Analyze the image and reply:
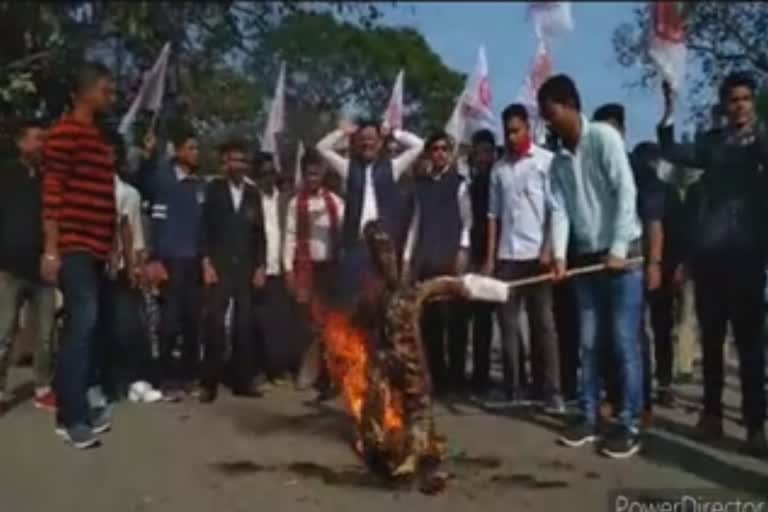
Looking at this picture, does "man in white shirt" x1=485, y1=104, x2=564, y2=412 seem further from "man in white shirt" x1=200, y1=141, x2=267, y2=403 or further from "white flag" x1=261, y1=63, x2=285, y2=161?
"white flag" x1=261, y1=63, x2=285, y2=161

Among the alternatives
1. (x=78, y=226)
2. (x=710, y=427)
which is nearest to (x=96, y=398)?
(x=78, y=226)

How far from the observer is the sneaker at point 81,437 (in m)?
8.02

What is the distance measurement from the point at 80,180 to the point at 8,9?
2190mm

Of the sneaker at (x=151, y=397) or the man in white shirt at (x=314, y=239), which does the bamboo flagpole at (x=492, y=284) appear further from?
the sneaker at (x=151, y=397)

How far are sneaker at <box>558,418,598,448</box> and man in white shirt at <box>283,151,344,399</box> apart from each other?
2523 mm

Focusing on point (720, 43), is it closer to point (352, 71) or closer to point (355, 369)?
point (355, 369)

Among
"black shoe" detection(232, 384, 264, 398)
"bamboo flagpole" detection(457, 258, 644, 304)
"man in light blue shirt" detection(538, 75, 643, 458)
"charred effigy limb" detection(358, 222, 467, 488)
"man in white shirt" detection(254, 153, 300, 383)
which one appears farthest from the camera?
"man in white shirt" detection(254, 153, 300, 383)

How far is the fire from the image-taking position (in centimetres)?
702

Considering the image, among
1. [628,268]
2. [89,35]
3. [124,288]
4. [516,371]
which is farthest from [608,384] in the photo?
[89,35]

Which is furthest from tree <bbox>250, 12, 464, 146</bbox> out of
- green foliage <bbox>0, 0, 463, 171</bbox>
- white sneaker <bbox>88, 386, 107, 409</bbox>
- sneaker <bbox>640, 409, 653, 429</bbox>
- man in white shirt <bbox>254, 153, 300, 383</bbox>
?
sneaker <bbox>640, 409, 653, 429</bbox>

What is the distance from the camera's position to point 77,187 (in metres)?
7.87

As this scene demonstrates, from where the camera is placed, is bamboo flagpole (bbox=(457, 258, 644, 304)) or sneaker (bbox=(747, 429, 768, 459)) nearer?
bamboo flagpole (bbox=(457, 258, 644, 304))

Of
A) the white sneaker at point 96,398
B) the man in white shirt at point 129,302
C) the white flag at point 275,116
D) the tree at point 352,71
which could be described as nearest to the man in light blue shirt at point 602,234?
the man in white shirt at point 129,302

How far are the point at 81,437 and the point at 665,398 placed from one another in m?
4.01
